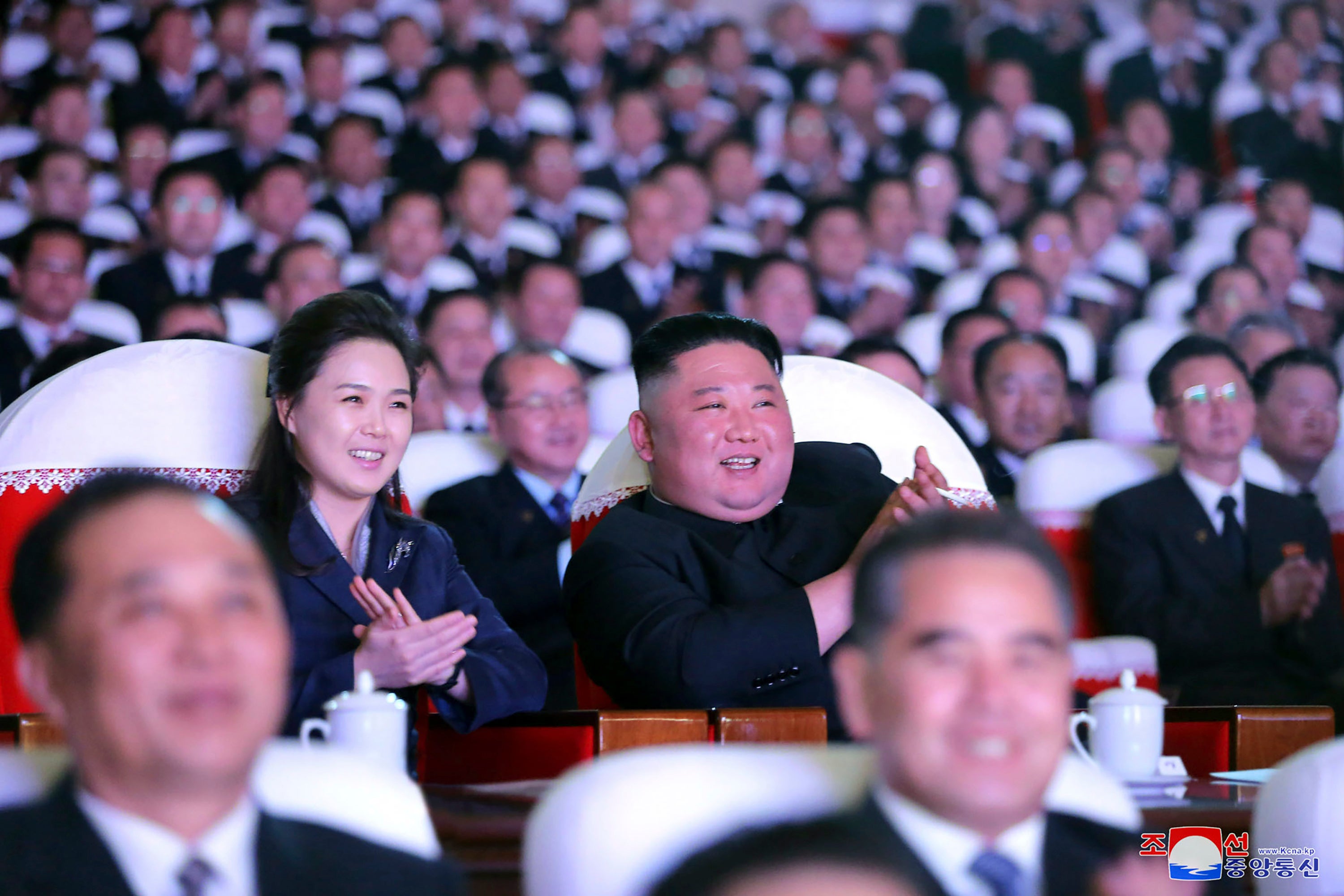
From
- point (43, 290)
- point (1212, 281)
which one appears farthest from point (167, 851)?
point (1212, 281)

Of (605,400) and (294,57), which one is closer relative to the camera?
(605,400)

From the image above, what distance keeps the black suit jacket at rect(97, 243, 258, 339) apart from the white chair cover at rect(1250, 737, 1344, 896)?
3407mm

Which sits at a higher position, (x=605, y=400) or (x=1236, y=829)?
(x=605, y=400)

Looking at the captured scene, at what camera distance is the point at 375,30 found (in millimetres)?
5988

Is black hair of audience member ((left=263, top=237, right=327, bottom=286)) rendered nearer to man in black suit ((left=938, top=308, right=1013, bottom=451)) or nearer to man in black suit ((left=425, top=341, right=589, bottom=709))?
man in black suit ((left=425, top=341, right=589, bottom=709))

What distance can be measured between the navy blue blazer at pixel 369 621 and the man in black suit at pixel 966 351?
76.8 inches

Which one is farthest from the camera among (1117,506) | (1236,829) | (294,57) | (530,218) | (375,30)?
(375,30)

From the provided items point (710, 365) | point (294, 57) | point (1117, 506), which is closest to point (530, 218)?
point (294, 57)

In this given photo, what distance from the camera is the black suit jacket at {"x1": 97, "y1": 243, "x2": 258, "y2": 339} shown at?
404cm

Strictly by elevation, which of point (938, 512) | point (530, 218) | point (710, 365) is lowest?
point (938, 512)

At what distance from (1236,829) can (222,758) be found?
32.9 inches

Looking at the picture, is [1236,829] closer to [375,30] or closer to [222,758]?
[222,758]

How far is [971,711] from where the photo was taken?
0.82 m

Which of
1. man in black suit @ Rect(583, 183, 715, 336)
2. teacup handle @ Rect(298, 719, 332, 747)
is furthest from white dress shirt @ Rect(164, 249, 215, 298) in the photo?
teacup handle @ Rect(298, 719, 332, 747)
